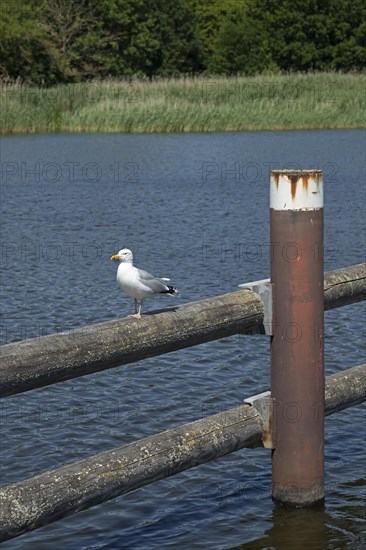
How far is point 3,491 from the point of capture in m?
4.09

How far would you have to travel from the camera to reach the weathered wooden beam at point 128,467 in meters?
4.13

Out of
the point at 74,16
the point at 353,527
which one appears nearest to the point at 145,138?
the point at 353,527

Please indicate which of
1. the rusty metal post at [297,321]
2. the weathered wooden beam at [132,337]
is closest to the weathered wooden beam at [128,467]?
the rusty metal post at [297,321]

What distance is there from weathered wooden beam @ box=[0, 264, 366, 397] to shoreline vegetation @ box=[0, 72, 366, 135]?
3202 centimetres

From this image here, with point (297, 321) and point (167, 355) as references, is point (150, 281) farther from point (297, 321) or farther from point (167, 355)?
point (167, 355)

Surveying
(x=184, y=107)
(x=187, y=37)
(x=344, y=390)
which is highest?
(x=187, y=37)

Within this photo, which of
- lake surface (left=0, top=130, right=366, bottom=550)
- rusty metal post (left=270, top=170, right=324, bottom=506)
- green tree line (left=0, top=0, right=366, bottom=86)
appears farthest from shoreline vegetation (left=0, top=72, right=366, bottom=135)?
rusty metal post (left=270, top=170, right=324, bottom=506)

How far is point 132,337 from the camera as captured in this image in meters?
4.54

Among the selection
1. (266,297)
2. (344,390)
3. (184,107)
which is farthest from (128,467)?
(184,107)

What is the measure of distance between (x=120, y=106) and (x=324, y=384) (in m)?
33.3

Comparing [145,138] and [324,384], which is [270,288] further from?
[145,138]

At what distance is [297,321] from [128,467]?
98 centimetres

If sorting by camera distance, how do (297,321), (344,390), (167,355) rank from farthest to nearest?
(167,355) < (344,390) < (297,321)

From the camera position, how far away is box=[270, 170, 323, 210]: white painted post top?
4859 mm
